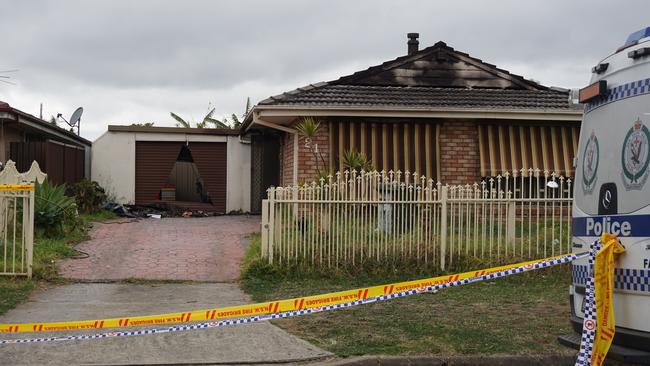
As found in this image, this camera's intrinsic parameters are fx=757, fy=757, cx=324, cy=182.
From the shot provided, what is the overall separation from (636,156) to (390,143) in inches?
395

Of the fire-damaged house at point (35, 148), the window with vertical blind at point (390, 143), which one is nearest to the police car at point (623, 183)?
the window with vertical blind at point (390, 143)

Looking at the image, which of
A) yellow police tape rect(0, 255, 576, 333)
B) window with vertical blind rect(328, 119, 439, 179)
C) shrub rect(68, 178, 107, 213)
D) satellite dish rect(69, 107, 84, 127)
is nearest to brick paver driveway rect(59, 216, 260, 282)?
shrub rect(68, 178, 107, 213)

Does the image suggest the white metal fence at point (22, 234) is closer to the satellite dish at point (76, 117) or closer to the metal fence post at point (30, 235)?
the metal fence post at point (30, 235)

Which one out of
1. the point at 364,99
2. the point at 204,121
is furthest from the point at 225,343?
the point at 204,121

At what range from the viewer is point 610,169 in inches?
209

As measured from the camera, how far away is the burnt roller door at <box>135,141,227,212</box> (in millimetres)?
20359

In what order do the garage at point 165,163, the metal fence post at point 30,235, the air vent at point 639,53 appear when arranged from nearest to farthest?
the air vent at point 639,53 < the metal fence post at point 30,235 < the garage at point 165,163

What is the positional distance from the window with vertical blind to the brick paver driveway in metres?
2.69

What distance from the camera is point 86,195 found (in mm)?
17906

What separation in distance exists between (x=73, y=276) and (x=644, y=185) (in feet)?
26.0

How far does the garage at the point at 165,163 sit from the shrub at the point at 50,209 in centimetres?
690

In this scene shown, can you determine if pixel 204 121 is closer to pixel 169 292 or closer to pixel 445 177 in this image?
pixel 445 177

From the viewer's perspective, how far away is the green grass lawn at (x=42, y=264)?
29.3 feet

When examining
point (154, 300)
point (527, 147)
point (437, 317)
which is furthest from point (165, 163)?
point (437, 317)
